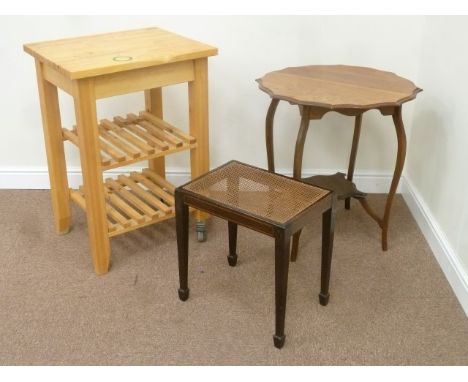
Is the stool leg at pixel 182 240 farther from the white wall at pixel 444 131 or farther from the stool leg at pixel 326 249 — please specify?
the white wall at pixel 444 131

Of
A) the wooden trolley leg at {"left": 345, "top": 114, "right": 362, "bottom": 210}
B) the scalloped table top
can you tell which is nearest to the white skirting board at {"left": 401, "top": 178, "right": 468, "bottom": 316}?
the wooden trolley leg at {"left": 345, "top": 114, "right": 362, "bottom": 210}

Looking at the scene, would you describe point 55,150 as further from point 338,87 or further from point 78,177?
point 338,87

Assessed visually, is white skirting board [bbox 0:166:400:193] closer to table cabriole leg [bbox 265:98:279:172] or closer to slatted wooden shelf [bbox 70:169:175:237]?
slatted wooden shelf [bbox 70:169:175:237]

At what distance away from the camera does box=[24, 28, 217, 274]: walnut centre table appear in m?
2.06

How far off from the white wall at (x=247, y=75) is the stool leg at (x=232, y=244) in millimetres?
658

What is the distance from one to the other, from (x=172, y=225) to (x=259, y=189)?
0.78m

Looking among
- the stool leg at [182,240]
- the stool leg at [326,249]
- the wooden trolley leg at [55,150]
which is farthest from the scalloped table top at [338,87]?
the wooden trolley leg at [55,150]

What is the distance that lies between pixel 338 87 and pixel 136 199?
932 millimetres

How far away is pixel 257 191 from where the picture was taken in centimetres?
199

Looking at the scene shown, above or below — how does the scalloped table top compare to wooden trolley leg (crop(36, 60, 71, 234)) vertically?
above

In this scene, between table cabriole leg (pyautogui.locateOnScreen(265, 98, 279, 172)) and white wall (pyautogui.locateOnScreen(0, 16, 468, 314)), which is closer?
table cabriole leg (pyautogui.locateOnScreen(265, 98, 279, 172))

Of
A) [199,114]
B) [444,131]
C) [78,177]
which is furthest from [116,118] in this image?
[444,131]

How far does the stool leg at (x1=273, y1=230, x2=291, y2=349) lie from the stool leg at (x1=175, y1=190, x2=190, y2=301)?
0.38m

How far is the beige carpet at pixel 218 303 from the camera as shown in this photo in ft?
6.39
